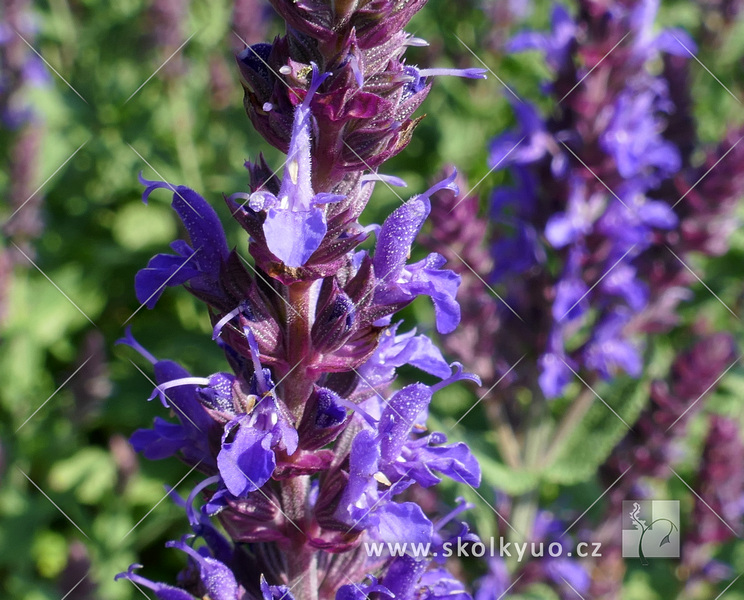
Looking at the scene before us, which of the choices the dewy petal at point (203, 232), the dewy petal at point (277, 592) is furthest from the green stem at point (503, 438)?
the dewy petal at point (203, 232)

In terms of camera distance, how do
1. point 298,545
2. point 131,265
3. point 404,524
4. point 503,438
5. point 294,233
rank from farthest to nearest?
point 131,265
point 503,438
point 298,545
point 404,524
point 294,233

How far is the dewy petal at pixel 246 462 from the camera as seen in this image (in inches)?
51.5

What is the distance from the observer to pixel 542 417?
327 cm

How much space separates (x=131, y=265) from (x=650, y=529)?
3.07 meters

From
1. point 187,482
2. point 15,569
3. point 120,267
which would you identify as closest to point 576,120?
point 187,482

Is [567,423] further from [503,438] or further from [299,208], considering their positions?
[299,208]

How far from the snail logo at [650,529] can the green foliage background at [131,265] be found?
231mm

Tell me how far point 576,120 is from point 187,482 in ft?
8.05

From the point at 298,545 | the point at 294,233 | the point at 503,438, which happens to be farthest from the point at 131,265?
the point at 294,233

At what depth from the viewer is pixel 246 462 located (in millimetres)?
1345

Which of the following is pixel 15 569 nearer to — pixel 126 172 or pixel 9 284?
pixel 9 284

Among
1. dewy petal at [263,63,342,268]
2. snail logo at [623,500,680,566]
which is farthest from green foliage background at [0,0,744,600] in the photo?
dewy petal at [263,63,342,268]

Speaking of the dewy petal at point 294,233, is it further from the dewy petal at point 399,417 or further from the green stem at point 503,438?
the green stem at point 503,438

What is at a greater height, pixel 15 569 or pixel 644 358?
pixel 644 358
